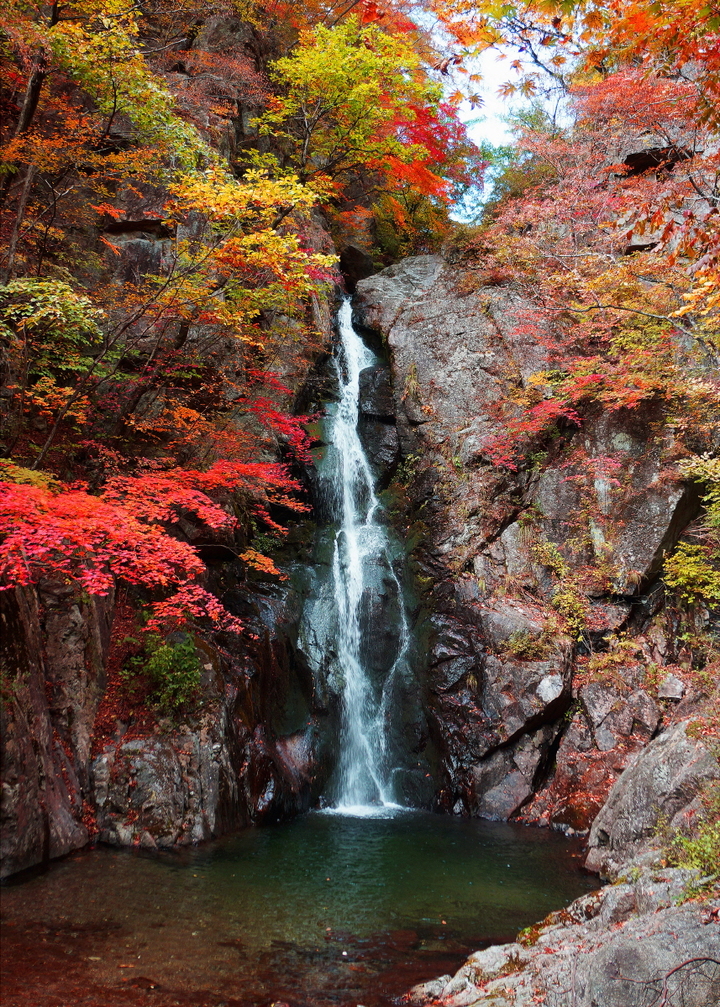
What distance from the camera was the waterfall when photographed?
37.7 feet

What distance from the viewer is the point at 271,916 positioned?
6.08 m

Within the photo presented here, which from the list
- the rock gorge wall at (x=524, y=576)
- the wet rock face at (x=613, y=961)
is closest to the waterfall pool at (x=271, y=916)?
the wet rock face at (x=613, y=961)

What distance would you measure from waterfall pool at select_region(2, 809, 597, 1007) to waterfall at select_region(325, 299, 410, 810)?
91.6 inches

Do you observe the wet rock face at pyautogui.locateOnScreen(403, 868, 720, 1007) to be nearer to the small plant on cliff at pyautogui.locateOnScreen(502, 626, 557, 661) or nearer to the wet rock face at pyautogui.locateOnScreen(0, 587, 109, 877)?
the wet rock face at pyautogui.locateOnScreen(0, 587, 109, 877)

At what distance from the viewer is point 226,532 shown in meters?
11.3

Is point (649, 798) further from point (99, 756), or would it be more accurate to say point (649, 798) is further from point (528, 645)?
point (99, 756)

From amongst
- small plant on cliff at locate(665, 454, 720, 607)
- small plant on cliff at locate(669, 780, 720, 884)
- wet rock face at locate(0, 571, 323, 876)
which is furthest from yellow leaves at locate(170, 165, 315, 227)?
small plant on cliff at locate(665, 454, 720, 607)

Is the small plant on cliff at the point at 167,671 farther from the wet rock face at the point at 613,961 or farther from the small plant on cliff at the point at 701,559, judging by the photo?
the small plant on cliff at the point at 701,559

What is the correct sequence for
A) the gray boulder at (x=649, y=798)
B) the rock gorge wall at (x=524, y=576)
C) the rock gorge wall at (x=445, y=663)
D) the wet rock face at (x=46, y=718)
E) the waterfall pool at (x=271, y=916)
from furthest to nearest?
the rock gorge wall at (x=524, y=576)
the rock gorge wall at (x=445, y=663)
the wet rock face at (x=46, y=718)
the gray boulder at (x=649, y=798)
the waterfall pool at (x=271, y=916)

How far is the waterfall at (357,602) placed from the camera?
452 inches

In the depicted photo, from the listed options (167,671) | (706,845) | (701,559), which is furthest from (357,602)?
(706,845)

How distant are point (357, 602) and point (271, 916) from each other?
7650 mm

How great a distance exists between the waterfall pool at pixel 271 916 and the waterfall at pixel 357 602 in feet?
7.63

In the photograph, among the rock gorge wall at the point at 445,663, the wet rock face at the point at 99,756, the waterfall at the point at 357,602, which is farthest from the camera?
the waterfall at the point at 357,602
